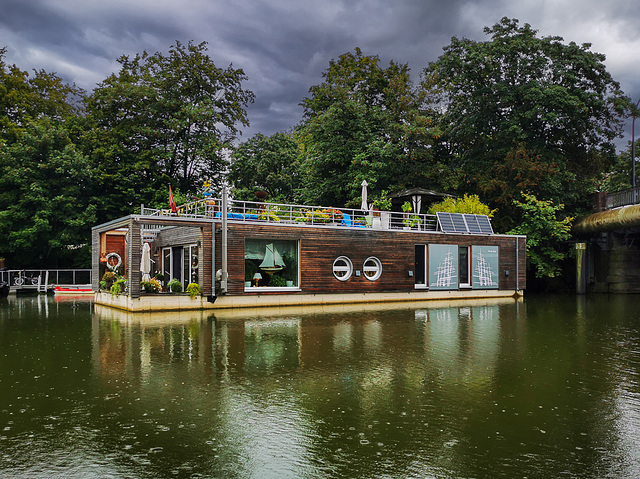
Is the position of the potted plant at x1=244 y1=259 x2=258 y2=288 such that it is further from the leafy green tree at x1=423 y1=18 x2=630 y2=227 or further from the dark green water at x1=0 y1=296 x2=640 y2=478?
the leafy green tree at x1=423 y1=18 x2=630 y2=227

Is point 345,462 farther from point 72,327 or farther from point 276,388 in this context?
point 72,327

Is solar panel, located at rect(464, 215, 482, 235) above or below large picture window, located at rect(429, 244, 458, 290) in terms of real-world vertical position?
above

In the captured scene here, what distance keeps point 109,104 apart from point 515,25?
2706 cm

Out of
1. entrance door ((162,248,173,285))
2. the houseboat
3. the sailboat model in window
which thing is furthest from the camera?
entrance door ((162,248,173,285))

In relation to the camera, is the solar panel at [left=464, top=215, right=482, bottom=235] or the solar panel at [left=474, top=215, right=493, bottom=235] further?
the solar panel at [left=474, top=215, right=493, bottom=235]

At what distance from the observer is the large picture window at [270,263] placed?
20406mm

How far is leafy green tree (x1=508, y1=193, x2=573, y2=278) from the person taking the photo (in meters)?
29.9

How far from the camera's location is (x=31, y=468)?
14.0 feet

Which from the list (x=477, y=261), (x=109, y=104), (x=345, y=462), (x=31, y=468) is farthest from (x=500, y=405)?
(x=109, y=104)

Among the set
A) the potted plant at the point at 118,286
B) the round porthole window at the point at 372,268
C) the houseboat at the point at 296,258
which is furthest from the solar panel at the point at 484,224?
the potted plant at the point at 118,286

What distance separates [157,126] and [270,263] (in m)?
18.4

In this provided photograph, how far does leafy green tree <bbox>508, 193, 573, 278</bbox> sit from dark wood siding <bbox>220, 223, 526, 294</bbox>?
6.01 metres

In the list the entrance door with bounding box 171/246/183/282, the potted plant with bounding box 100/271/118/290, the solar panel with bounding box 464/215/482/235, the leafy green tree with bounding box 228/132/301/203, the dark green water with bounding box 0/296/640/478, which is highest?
the leafy green tree with bounding box 228/132/301/203

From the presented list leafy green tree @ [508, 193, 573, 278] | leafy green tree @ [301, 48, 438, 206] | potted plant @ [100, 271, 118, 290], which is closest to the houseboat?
potted plant @ [100, 271, 118, 290]
